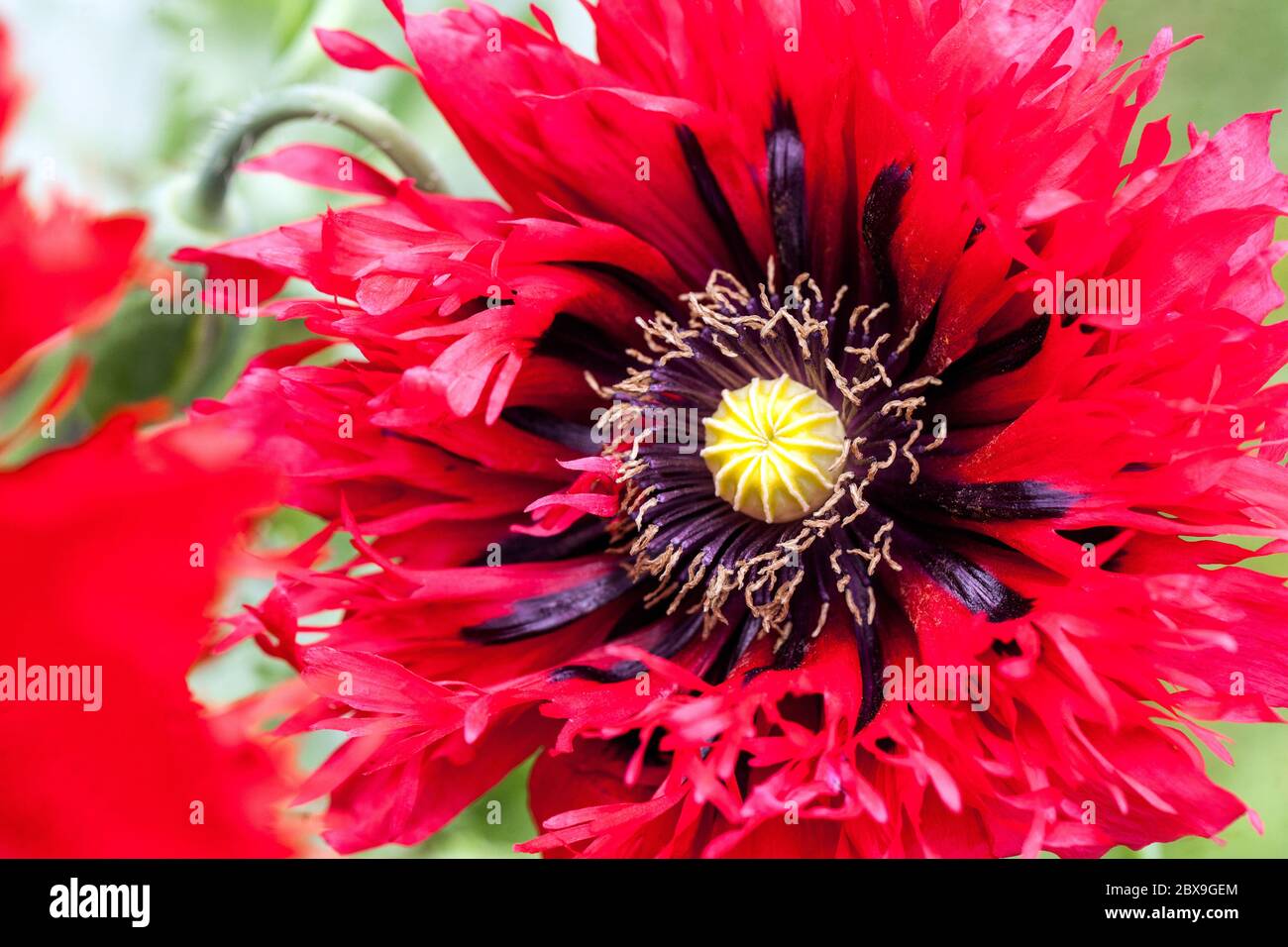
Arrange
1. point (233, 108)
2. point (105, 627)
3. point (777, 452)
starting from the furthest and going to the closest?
point (233, 108)
point (777, 452)
point (105, 627)

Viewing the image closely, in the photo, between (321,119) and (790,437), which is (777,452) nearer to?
(790,437)

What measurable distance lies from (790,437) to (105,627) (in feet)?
1.32

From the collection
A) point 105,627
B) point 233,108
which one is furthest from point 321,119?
point 105,627

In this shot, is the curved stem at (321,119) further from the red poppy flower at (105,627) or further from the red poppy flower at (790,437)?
the red poppy flower at (105,627)

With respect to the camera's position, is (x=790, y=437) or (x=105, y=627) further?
(x=790, y=437)

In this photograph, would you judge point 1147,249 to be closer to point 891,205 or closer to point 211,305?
point 891,205

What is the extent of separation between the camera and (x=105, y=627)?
0.20 m

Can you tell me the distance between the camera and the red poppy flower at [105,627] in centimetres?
21

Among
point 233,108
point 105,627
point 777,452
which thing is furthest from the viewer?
point 233,108

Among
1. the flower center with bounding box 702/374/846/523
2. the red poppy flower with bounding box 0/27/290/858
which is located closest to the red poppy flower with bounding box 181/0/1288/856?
the flower center with bounding box 702/374/846/523

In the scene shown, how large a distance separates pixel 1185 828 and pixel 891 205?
0.26 m

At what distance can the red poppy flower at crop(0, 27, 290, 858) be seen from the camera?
0.68 ft

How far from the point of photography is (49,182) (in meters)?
0.76
